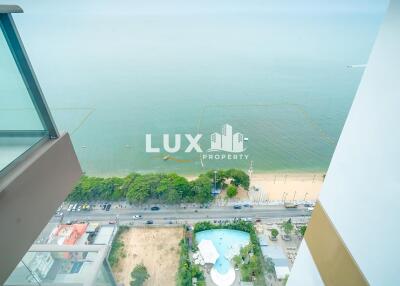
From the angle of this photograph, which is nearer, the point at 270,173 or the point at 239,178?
the point at 239,178

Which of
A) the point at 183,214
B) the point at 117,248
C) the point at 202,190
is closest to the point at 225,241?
the point at 183,214

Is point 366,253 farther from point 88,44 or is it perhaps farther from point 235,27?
point 235,27

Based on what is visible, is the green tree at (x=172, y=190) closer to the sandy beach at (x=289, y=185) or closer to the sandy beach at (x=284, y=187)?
the sandy beach at (x=284, y=187)

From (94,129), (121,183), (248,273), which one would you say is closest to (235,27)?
(94,129)

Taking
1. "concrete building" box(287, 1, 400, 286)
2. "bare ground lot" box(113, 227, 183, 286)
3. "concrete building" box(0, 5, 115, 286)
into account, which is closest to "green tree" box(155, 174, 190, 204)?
"bare ground lot" box(113, 227, 183, 286)

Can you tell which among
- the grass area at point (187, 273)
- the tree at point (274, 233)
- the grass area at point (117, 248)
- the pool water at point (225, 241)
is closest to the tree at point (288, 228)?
the tree at point (274, 233)

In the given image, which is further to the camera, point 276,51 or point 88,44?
point 88,44

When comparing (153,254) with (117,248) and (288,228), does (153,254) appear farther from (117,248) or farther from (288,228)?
(288,228)
